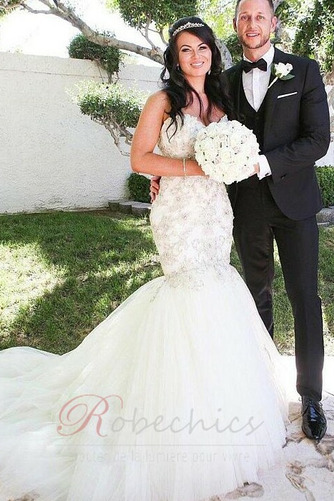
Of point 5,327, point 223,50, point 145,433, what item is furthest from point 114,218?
point 145,433

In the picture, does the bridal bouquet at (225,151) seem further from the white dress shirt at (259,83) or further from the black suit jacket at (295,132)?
the white dress shirt at (259,83)

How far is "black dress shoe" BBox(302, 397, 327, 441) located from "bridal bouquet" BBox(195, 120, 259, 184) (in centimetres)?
130

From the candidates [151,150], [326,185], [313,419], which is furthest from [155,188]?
[326,185]

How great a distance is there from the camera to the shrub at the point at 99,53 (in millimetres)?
8719

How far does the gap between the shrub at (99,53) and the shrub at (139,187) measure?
66.3 inches

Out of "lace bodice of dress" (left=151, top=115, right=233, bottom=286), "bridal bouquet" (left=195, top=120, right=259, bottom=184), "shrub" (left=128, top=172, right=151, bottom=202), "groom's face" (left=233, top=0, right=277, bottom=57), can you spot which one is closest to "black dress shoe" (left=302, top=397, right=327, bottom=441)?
"lace bodice of dress" (left=151, top=115, right=233, bottom=286)

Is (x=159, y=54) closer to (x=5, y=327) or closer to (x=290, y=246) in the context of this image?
(x=5, y=327)

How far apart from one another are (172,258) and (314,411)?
1.14 meters

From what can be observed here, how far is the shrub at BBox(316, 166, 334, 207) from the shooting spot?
343 inches

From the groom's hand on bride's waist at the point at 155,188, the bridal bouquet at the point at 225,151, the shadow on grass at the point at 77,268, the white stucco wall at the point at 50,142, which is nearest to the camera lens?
the bridal bouquet at the point at 225,151

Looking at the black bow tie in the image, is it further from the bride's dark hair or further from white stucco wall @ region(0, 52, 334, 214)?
white stucco wall @ region(0, 52, 334, 214)

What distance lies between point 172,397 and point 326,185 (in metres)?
7.08

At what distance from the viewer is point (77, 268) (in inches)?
221

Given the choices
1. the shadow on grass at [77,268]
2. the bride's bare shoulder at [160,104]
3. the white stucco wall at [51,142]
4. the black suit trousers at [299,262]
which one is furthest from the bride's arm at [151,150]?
the white stucco wall at [51,142]
